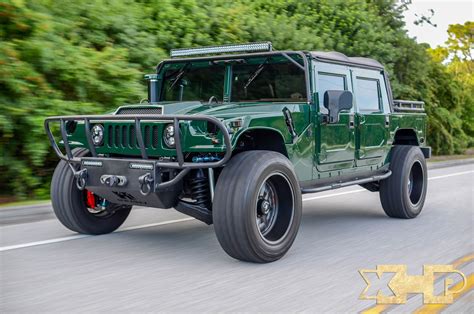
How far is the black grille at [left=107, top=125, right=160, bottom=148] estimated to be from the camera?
523 centimetres

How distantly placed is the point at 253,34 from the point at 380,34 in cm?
535

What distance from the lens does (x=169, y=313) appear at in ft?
12.8

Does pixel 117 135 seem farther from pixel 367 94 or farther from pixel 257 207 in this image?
pixel 367 94

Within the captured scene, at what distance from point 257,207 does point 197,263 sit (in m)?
0.69

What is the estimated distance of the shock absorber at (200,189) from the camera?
546 cm

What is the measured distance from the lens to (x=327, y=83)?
6.51m

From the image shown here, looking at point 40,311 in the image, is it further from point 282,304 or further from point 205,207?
point 205,207

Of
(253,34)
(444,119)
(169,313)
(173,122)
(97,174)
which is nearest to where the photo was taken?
(169,313)

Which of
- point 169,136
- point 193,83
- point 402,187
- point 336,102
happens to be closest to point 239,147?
point 169,136

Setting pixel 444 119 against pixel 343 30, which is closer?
pixel 343 30

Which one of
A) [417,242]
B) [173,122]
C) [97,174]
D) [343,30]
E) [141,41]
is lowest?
[417,242]

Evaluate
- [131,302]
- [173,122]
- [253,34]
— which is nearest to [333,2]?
[253,34]

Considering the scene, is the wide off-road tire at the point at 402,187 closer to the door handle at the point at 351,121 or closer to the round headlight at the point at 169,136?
the door handle at the point at 351,121

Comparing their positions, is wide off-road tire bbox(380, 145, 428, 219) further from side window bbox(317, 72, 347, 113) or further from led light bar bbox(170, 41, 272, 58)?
led light bar bbox(170, 41, 272, 58)
